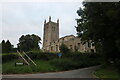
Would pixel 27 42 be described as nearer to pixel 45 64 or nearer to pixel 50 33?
pixel 50 33

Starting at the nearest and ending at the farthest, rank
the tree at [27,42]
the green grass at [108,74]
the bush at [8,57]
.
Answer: the green grass at [108,74]
the bush at [8,57]
the tree at [27,42]

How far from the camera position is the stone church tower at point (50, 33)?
77.2 m

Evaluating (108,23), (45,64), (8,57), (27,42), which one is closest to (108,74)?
(108,23)

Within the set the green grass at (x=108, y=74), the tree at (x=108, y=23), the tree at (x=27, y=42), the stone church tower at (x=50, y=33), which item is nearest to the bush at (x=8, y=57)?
the green grass at (x=108, y=74)

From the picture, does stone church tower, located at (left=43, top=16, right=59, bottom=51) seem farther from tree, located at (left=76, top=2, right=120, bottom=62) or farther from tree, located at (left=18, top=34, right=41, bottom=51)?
tree, located at (left=76, top=2, right=120, bottom=62)

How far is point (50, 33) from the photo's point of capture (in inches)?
3071

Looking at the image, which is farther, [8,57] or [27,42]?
[27,42]

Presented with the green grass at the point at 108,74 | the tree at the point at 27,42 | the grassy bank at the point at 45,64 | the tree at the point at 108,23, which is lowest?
the green grass at the point at 108,74

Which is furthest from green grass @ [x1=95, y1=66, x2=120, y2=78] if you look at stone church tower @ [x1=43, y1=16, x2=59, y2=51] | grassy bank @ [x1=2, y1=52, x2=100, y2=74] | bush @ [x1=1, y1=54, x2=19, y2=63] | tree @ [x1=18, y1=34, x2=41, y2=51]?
stone church tower @ [x1=43, y1=16, x2=59, y2=51]

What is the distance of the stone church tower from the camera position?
253 ft

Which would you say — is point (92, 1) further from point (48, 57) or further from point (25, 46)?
point (25, 46)

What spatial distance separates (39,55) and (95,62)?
999 centimetres

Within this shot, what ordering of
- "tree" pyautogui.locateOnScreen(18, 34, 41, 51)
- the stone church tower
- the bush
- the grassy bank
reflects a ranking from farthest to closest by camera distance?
the stone church tower < "tree" pyautogui.locateOnScreen(18, 34, 41, 51) < the bush < the grassy bank

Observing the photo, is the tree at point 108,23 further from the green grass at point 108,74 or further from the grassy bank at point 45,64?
the grassy bank at point 45,64
